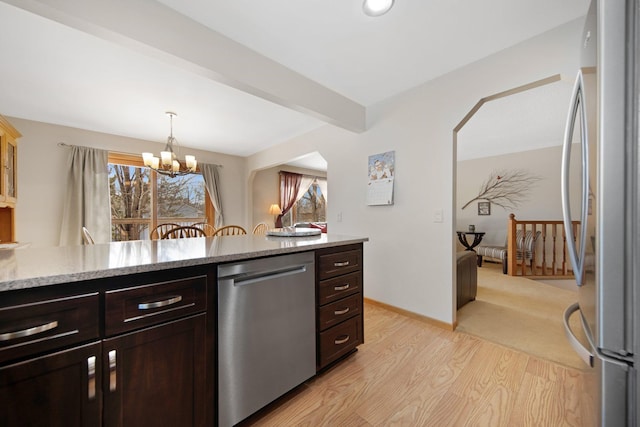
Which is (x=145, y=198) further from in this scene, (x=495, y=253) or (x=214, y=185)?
(x=495, y=253)

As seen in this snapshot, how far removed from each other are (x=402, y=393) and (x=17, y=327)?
1.76 meters

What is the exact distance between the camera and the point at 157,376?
95 cm

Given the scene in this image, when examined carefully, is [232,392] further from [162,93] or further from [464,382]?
[162,93]

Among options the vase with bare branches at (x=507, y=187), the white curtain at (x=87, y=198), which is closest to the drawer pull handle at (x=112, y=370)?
the white curtain at (x=87, y=198)

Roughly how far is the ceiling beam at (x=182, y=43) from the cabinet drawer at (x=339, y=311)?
1824 millimetres

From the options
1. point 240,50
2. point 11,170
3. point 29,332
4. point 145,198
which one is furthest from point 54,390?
point 145,198

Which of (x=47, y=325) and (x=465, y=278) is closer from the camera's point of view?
(x=47, y=325)

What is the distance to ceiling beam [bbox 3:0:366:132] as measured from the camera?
1296 mm

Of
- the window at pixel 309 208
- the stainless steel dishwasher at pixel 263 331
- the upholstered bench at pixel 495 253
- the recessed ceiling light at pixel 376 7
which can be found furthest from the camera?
the window at pixel 309 208

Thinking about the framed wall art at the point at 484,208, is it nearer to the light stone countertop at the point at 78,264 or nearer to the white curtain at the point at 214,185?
the white curtain at the point at 214,185

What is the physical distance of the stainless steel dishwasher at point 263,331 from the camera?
3.75 feet

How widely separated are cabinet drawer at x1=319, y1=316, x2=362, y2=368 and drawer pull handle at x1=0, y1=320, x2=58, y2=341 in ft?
4.14

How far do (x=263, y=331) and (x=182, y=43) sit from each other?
190 centimetres

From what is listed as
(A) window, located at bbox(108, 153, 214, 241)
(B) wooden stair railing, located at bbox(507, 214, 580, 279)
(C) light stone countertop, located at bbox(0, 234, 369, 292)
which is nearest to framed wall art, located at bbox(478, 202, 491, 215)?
(B) wooden stair railing, located at bbox(507, 214, 580, 279)
